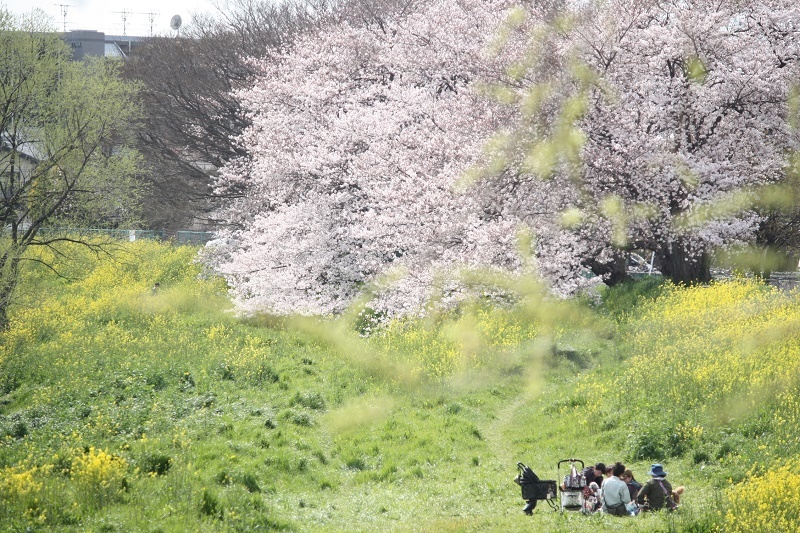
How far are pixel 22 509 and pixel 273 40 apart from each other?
35.0 metres

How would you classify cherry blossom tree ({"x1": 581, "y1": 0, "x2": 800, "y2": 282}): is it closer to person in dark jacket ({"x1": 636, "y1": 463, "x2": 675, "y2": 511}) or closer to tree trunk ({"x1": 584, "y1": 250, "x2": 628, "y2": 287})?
tree trunk ({"x1": 584, "y1": 250, "x2": 628, "y2": 287})

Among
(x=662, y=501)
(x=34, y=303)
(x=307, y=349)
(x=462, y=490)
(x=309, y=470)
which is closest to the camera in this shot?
(x=662, y=501)

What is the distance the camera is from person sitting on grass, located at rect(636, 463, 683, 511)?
12.5m

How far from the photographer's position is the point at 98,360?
74.3 feet

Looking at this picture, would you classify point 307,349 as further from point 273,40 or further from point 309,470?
point 273,40

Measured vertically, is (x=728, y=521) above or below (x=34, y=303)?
below

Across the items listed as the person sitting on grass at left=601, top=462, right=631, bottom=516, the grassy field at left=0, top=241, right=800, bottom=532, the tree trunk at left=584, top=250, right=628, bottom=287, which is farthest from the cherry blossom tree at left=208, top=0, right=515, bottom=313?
the person sitting on grass at left=601, top=462, right=631, bottom=516

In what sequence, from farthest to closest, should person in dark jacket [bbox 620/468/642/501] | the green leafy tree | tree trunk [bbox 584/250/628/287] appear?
tree trunk [bbox 584/250/628/287] < the green leafy tree < person in dark jacket [bbox 620/468/642/501]

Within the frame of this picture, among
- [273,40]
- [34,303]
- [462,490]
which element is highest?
[273,40]

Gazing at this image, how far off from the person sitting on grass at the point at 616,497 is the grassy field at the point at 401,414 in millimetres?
685

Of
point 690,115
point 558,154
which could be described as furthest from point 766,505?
point 690,115

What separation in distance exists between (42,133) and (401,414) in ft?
58.9

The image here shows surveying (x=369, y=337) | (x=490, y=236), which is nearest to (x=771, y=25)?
(x=490, y=236)

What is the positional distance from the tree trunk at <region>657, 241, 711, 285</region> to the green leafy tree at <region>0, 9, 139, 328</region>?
19.0 metres
